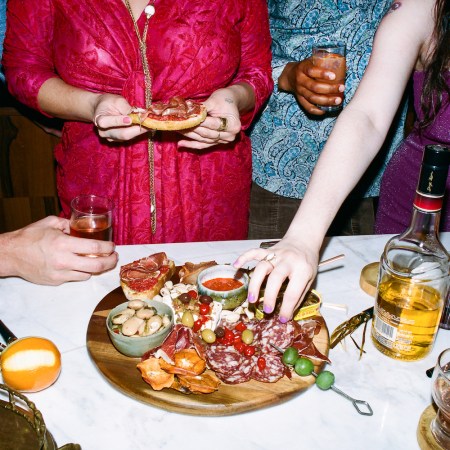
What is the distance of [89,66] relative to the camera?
6.87 ft

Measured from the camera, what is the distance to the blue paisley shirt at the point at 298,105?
2.34 m

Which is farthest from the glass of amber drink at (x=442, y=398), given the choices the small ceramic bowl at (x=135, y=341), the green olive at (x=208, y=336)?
the small ceramic bowl at (x=135, y=341)

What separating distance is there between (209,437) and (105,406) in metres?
0.25

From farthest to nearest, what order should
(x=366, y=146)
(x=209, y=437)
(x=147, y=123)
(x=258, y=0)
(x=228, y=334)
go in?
(x=258, y=0)
(x=147, y=123)
(x=366, y=146)
(x=228, y=334)
(x=209, y=437)

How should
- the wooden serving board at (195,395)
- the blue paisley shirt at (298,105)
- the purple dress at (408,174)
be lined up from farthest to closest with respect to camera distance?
1. the blue paisley shirt at (298,105)
2. the purple dress at (408,174)
3. the wooden serving board at (195,395)

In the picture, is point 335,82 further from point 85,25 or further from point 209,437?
point 209,437

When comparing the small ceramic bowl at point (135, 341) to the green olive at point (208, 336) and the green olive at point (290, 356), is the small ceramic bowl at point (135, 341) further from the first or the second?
the green olive at point (290, 356)

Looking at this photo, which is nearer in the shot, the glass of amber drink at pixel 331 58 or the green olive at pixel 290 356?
the green olive at pixel 290 356

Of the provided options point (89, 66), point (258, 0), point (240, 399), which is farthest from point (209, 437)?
point (258, 0)

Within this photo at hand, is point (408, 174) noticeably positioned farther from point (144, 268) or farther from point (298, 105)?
point (144, 268)

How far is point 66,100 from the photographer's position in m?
2.08

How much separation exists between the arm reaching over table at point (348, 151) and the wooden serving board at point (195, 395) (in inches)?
6.7

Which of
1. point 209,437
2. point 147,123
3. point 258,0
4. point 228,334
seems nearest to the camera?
point 209,437

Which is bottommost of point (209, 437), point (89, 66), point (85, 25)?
point (209, 437)
